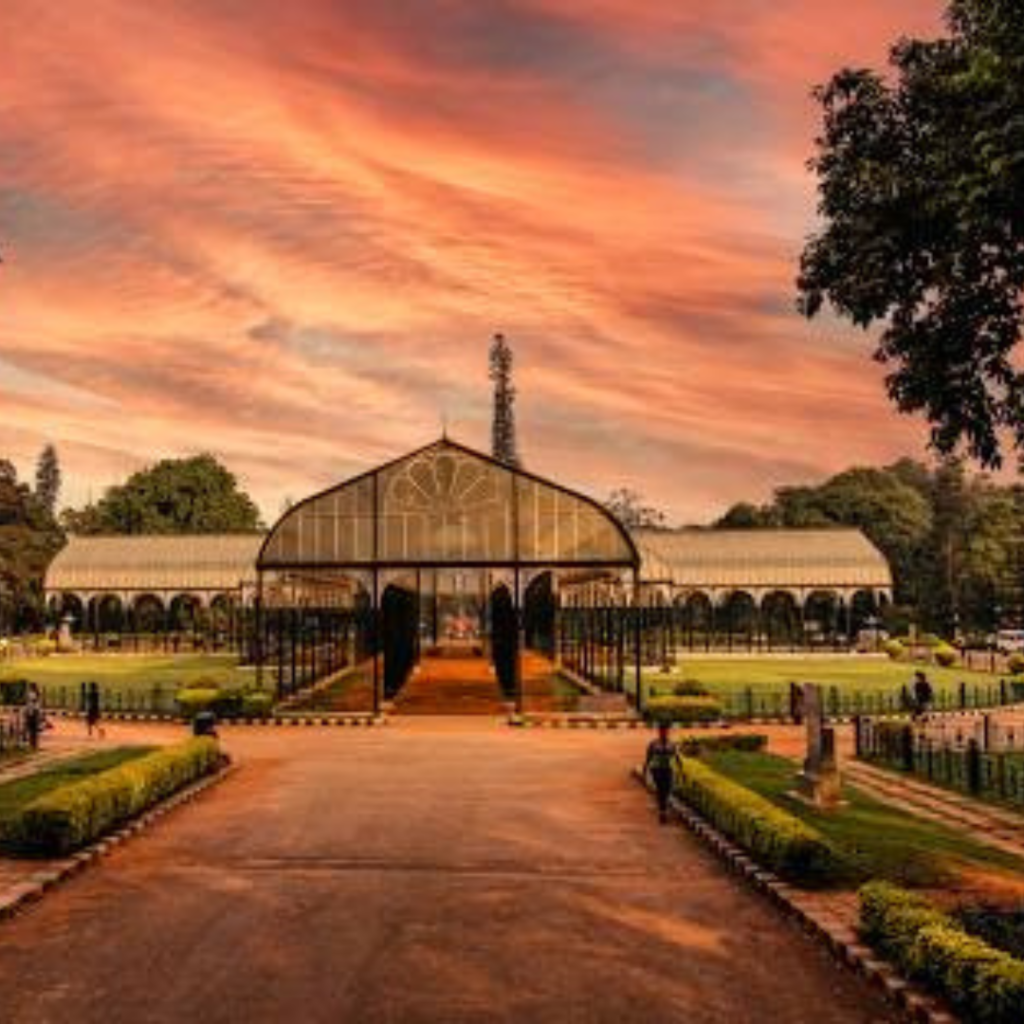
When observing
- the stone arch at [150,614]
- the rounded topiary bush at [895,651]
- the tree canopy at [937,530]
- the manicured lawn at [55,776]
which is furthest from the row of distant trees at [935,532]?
the manicured lawn at [55,776]

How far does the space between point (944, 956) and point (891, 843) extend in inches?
328

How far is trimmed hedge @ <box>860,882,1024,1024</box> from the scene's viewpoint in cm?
1093

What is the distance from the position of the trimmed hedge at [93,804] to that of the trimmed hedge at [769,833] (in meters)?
9.87

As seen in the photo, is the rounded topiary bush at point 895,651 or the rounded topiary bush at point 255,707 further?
the rounded topiary bush at point 895,651

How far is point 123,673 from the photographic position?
68.1 meters

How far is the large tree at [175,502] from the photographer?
132750mm

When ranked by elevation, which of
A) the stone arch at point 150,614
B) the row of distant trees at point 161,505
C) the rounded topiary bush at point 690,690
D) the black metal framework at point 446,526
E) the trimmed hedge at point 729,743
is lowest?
the trimmed hedge at point 729,743

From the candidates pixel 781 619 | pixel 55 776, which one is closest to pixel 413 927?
pixel 55 776

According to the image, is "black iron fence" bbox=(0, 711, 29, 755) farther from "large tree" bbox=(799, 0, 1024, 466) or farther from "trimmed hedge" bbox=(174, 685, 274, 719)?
"large tree" bbox=(799, 0, 1024, 466)

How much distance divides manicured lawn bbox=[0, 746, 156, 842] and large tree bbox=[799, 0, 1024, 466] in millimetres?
15381

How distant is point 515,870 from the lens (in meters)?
18.8

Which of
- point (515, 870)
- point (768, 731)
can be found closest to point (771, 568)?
point (768, 731)

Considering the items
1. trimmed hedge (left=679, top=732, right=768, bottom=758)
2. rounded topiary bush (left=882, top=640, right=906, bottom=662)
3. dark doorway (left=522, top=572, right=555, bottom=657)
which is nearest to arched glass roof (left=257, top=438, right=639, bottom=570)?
trimmed hedge (left=679, top=732, right=768, bottom=758)

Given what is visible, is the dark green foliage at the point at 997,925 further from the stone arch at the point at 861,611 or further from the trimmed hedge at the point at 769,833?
the stone arch at the point at 861,611
